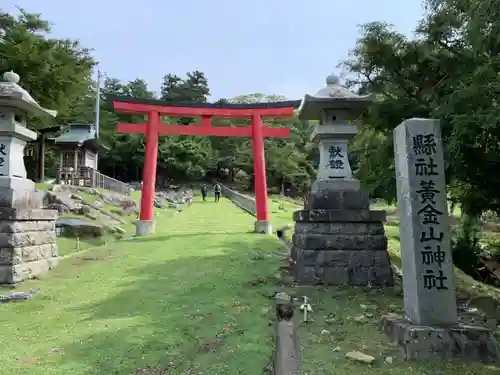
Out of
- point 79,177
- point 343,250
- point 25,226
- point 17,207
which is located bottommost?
point 343,250

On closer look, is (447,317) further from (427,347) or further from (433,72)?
(433,72)

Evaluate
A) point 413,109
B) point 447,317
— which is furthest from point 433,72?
point 447,317

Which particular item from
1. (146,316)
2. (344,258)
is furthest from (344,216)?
(146,316)

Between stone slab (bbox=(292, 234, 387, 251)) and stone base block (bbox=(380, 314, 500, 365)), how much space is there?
3101 mm

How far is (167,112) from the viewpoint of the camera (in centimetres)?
1459

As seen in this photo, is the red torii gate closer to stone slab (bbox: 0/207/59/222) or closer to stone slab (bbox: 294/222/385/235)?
stone slab (bbox: 0/207/59/222)

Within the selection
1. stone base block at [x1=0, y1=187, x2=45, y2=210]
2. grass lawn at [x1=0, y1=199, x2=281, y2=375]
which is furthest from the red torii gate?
stone base block at [x1=0, y1=187, x2=45, y2=210]

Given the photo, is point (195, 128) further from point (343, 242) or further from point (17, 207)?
point (343, 242)

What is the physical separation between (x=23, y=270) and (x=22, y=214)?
1021mm

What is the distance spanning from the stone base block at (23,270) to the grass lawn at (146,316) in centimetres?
21

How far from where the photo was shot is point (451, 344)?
407 centimetres

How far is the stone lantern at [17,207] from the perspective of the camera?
739 cm

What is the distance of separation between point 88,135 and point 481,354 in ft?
85.9

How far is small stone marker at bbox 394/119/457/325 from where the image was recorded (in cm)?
436
